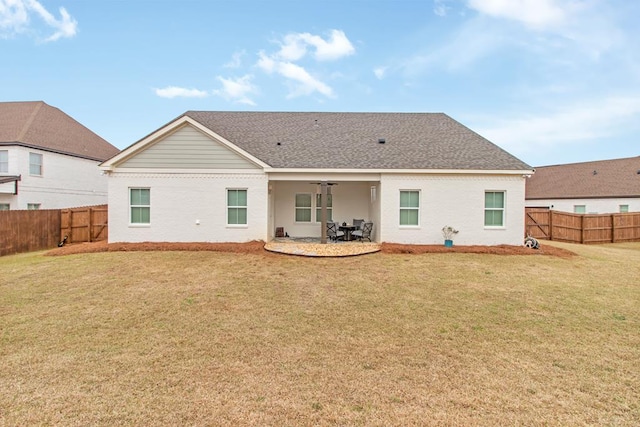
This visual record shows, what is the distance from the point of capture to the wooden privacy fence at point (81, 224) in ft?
50.9

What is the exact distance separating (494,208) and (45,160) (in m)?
26.8

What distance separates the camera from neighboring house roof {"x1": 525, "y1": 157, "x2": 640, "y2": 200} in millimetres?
24656

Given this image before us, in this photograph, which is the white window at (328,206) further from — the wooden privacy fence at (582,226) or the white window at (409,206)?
the wooden privacy fence at (582,226)

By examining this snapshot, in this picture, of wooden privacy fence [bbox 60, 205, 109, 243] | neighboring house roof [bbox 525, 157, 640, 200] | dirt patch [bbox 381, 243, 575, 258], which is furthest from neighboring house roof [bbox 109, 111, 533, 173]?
neighboring house roof [bbox 525, 157, 640, 200]

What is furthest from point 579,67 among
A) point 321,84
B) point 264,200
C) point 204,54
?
point 204,54

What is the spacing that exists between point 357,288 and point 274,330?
10.2 ft

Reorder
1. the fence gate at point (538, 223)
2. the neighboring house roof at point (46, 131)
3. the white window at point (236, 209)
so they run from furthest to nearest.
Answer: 1. the neighboring house roof at point (46, 131)
2. the fence gate at point (538, 223)
3. the white window at point (236, 209)

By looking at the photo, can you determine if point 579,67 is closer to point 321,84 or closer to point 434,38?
point 434,38

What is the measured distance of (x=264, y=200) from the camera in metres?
13.7

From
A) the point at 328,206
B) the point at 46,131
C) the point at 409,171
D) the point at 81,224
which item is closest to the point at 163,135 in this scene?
the point at 81,224

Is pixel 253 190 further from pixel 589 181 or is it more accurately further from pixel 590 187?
pixel 589 181

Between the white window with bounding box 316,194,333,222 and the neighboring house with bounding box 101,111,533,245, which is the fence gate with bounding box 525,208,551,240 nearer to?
the neighboring house with bounding box 101,111,533,245

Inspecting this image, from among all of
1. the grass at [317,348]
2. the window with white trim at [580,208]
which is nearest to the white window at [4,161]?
the grass at [317,348]

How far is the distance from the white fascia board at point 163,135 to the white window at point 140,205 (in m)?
1.40
